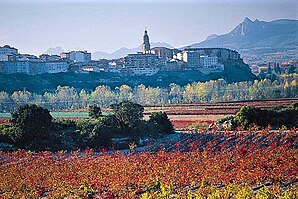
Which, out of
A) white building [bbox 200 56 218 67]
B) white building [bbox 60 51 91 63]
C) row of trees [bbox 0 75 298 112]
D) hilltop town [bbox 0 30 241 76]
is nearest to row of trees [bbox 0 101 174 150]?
row of trees [bbox 0 75 298 112]

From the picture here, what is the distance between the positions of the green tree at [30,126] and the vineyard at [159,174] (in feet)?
5.36

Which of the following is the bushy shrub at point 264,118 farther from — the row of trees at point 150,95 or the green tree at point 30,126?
the row of trees at point 150,95

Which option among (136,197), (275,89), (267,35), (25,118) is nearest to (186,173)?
(136,197)

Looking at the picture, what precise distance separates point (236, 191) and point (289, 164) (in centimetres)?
290

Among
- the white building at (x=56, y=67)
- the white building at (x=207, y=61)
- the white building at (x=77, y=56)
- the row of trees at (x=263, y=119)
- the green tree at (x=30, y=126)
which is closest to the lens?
the green tree at (x=30, y=126)

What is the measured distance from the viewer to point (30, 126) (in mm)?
16266

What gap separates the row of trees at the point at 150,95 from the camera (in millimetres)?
37375

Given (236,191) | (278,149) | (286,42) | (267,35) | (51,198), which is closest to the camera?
(236,191)

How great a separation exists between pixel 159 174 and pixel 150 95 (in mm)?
30467

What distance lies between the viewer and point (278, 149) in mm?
13203

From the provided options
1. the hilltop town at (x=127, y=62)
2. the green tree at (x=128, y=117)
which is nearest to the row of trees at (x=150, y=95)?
the hilltop town at (x=127, y=62)

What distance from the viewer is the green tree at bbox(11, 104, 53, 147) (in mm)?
16156

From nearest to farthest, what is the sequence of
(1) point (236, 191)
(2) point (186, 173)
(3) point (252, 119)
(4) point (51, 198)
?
(1) point (236, 191) < (4) point (51, 198) < (2) point (186, 173) < (3) point (252, 119)

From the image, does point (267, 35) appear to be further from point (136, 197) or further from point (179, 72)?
→ point (136, 197)
